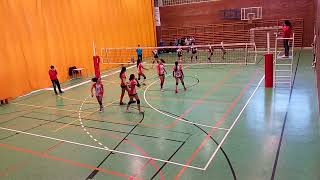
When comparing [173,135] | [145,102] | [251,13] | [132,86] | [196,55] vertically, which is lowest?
[173,135]

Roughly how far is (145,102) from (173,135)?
4.03 metres

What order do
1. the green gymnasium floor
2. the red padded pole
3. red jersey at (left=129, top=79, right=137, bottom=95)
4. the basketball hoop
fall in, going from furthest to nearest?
the basketball hoop, the red padded pole, red jersey at (left=129, top=79, right=137, bottom=95), the green gymnasium floor

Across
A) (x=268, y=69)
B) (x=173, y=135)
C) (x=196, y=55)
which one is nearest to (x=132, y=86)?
(x=173, y=135)

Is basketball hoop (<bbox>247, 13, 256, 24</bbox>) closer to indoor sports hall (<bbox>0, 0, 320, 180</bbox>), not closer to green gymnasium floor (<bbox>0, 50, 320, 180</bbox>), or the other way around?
indoor sports hall (<bbox>0, 0, 320, 180</bbox>)

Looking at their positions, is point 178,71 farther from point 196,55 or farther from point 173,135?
point 196,55

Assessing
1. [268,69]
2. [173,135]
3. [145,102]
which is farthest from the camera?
[268,69]

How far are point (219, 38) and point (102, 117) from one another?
18908 millimetres

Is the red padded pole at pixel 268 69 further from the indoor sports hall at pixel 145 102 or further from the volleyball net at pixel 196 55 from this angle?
the volleyball net at pixel 196 55

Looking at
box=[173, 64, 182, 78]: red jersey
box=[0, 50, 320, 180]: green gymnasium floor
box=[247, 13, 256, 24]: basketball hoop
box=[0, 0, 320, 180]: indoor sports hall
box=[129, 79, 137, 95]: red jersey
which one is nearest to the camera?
box=[0, 50, 320, 180]: green gymnasium floor

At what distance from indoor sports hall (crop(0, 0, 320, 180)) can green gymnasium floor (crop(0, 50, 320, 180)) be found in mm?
38

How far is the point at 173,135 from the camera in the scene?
9.00 metres

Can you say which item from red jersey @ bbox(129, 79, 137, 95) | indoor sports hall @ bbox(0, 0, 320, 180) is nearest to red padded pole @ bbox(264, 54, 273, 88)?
indoor sports hall @ bbox(0, 0, 320, 180)

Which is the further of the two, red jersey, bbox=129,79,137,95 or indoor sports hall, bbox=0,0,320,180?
red jersey, bbox=129,79,137,95

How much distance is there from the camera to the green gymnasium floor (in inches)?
275
